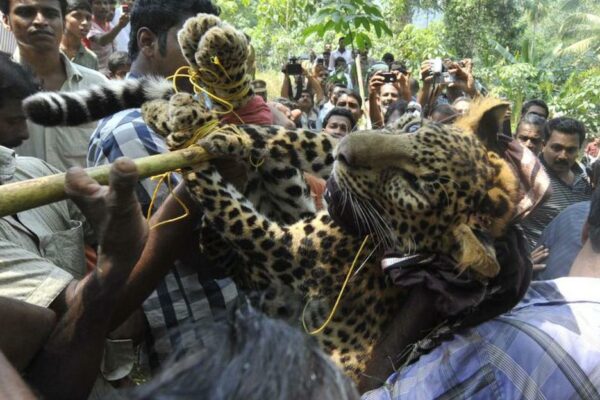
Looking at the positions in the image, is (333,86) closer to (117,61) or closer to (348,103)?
(348,103)

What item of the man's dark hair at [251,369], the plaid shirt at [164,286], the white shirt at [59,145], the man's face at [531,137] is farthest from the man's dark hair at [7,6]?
the man's face at [531,137]

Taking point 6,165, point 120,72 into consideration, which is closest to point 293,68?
point 120,72

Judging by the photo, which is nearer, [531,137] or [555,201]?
[555,201]

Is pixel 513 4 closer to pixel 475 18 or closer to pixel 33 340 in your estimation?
pixel 475 18

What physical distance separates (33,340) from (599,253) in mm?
2113

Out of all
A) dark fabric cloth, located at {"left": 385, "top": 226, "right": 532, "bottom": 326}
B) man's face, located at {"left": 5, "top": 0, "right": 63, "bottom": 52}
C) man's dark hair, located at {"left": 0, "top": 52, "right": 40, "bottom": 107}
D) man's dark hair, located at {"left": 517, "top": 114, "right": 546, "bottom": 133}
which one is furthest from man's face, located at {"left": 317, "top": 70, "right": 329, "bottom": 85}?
dark fabric cloth, located at {"left": 385, "top": 226, "right": 532, "bottom": 326}

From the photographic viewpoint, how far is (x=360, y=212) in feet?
7.37

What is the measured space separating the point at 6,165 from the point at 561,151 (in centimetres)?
573

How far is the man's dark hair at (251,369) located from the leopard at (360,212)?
3.25 ft

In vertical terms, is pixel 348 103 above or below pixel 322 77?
above

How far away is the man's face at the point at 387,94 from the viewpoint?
8078 millimetres

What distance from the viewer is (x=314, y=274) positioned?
2377 millimetres

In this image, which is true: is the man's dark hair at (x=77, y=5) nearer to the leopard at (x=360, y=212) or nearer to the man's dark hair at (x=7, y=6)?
the man's dark hair at (x=7, y=6)

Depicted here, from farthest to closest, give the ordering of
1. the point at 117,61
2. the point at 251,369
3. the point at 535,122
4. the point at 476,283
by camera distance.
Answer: the point at 535,122 → the point at 117,61 → the point at 476,283 → the point at 251,369
